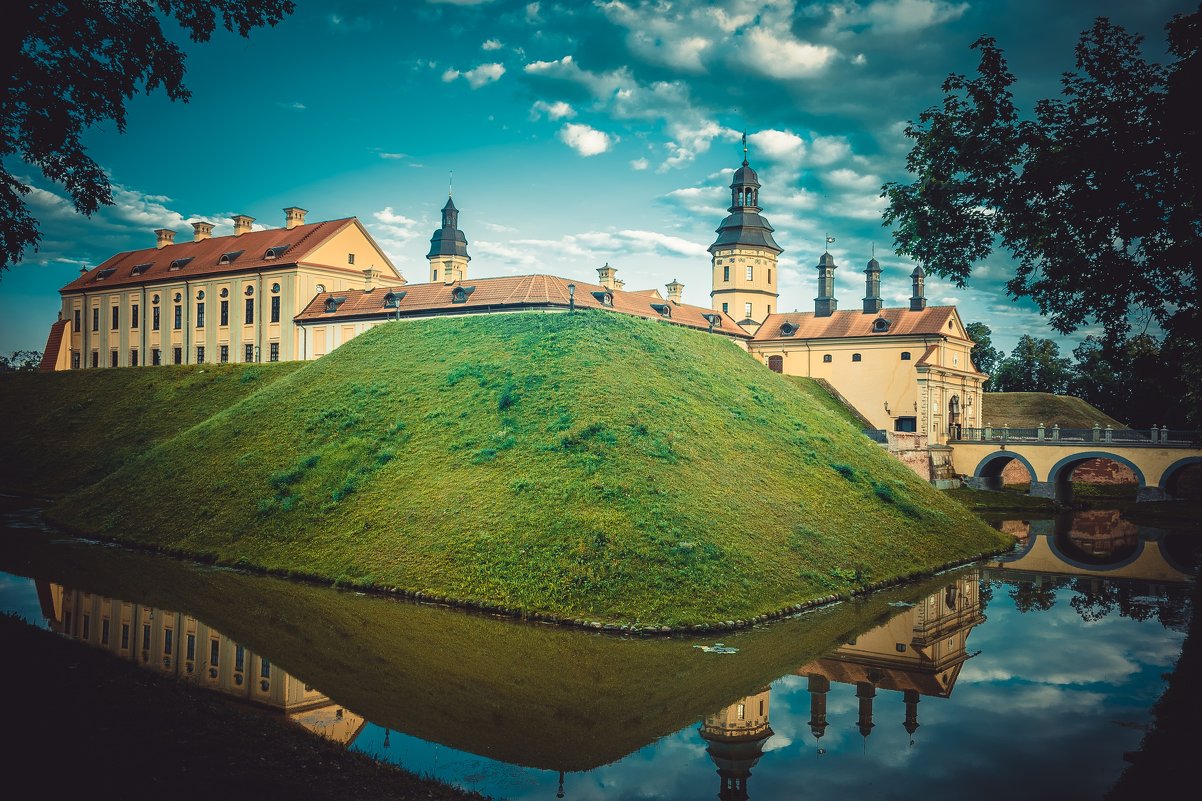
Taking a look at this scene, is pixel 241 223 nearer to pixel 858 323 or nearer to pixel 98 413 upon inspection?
pixel 98 413

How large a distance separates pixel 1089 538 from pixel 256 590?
41.6 metres

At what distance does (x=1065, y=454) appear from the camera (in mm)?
58000

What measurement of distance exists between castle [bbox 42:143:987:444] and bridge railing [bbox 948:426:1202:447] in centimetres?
279

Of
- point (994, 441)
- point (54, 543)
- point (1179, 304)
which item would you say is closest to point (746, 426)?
point (1179, 304)

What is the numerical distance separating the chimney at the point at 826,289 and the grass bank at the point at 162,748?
68205mm

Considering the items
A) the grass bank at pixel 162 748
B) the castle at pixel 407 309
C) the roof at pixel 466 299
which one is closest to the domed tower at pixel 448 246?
the castle at pixel 407 309

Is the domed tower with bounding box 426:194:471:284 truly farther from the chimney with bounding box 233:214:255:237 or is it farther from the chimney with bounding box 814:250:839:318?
the chimney with bounding box 814:250:839:318

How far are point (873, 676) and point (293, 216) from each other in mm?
63339

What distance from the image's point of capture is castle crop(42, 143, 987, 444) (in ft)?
196

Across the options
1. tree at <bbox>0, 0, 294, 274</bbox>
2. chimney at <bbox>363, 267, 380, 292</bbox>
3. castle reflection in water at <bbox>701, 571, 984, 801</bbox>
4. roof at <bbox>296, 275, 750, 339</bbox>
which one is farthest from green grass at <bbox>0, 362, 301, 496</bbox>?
castle reflection in water at <bbox>701, 571, 984, 801</bbox>

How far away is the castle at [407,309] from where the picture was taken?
59719 mm

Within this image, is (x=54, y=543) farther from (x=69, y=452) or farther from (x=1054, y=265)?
(x=1054, y=265)

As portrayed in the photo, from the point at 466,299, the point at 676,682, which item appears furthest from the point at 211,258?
the point at 676,682

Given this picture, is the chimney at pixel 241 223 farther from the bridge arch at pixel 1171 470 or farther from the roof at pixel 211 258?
the bridge arch at pixel 1171 470
